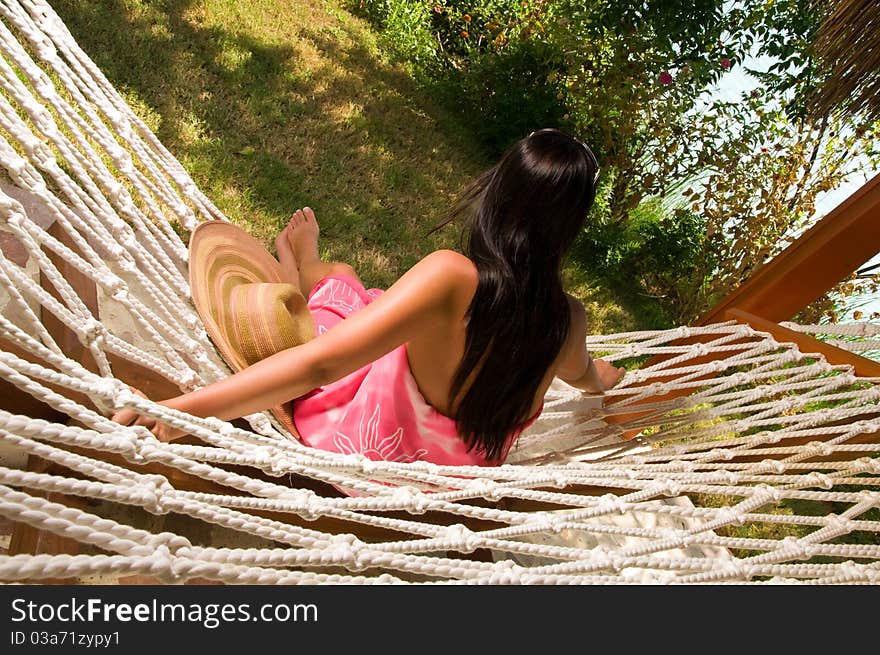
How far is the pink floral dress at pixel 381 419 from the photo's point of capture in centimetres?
130

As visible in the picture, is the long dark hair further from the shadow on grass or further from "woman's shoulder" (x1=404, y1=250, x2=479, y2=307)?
the shadow on grass

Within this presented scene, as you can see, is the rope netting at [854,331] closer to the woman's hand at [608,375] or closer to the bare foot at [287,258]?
the woman's hand at [608,375]

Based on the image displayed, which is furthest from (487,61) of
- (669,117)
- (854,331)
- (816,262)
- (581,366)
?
(581,366)

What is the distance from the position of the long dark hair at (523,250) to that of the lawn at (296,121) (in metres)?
1.39

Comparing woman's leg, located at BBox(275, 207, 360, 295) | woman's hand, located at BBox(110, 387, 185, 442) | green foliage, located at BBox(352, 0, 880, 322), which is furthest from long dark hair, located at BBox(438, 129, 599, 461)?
green foliage, located at BBox(352, 0, 880, 322)

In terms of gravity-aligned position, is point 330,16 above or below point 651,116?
above

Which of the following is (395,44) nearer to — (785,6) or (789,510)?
(785,6)

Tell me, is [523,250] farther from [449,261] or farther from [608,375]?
[608,375]

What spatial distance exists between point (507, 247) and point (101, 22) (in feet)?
7.17

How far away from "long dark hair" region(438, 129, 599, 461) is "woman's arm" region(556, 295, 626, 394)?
0.33 feet

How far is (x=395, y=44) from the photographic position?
3660mm

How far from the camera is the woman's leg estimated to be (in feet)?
5.96
